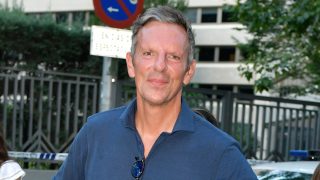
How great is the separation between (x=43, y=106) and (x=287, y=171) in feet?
12.7

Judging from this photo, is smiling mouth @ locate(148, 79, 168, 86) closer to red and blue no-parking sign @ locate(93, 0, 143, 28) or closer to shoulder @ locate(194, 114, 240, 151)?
shoulder @ locate(194, 114, 240, 151)

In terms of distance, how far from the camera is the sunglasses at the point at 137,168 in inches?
72.6

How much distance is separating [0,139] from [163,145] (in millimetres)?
2981

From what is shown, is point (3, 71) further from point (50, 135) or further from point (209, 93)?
point (209, 93)

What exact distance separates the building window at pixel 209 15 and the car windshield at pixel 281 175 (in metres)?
37.3

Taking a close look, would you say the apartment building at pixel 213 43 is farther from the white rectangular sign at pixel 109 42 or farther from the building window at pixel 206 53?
the white rectangular sign at pixel 109 42

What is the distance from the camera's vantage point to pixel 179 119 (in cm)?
192

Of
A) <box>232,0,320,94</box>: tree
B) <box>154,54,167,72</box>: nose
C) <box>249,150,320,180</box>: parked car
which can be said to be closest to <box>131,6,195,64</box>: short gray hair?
<box>154,54,167,72</box>: nose

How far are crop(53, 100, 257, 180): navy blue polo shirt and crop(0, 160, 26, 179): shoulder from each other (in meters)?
2.37

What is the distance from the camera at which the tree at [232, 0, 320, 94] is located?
8.69m

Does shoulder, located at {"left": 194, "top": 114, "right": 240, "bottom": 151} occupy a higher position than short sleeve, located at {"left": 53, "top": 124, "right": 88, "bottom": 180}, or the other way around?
shoulder, located at {"left": 194, "top": 114, "right": 240, "bottom": 151}

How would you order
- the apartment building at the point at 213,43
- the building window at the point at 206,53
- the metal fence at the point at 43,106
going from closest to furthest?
1. the metal fence at the point at 43,106
2. the apartment building at the point at 213,43
3. the building window at the point at 206,53

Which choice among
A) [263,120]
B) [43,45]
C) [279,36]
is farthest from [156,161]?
[279,36]

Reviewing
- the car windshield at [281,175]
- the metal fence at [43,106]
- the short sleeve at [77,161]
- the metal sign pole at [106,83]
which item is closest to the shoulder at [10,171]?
the metal sign pole at [106,83]
